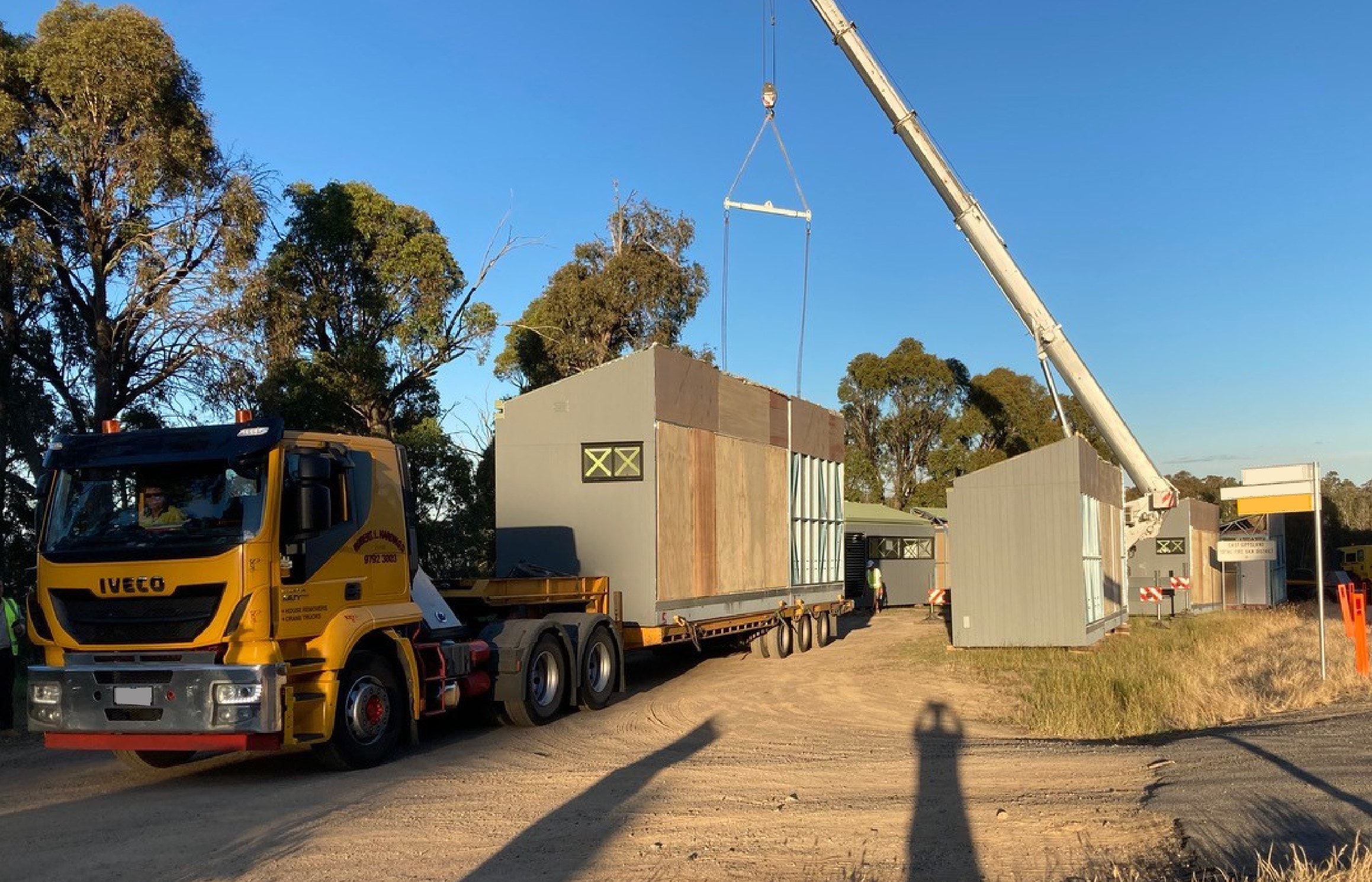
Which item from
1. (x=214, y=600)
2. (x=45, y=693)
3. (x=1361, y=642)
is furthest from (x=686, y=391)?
(x=1361, y=642)

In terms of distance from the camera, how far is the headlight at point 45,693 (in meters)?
8.73

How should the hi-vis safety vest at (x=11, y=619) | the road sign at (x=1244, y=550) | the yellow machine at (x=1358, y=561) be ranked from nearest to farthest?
the hi-vis safety vest at (x=11, y=619) < the road sign at (x=1244, y=550) < the yellow machine at (x=1358, y=561)

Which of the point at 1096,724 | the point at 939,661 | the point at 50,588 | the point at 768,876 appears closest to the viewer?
the point at 768,876

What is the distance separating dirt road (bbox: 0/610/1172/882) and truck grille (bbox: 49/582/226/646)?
1.22 m

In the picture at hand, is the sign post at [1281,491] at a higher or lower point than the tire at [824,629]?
higher

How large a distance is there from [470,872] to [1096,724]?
7466 mm

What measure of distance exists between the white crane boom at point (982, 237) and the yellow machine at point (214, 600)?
570 inches

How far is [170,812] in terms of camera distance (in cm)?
801

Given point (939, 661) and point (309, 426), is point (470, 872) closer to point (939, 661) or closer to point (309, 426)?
point (939, 661)

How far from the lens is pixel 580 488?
14711 mm

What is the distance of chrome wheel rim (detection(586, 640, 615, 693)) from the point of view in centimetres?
1314

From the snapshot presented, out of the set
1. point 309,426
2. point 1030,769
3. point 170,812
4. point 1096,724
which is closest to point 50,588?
point 170,812

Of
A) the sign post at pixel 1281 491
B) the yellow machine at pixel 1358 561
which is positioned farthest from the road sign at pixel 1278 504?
the yellow machine at pixel 1358 561

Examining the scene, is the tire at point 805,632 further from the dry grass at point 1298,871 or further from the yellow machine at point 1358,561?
→ the yellow machine at point 1358,561
